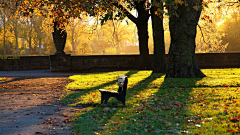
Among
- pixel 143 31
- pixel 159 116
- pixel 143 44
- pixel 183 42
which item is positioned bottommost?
pixel 159 116

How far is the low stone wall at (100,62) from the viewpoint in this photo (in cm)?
2239

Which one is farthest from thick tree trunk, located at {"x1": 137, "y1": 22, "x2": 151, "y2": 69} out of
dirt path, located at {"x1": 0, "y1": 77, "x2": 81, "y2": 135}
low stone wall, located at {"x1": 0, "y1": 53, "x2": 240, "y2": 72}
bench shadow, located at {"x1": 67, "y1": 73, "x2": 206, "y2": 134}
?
dirt path, located at {"x1": 0, "y1": 77, "x2": 81, "y2": 135}

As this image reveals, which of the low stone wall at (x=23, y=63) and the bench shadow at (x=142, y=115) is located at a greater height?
the low stone wall at (x=23, y=63)

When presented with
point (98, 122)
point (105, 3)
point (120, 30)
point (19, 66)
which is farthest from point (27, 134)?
point (120, 30)

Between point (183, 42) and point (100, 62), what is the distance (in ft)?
31.6

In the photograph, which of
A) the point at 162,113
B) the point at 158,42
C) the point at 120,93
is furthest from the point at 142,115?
the point at 158,42

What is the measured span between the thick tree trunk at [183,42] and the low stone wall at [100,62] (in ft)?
27.8

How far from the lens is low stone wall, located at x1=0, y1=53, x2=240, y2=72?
22.4 m

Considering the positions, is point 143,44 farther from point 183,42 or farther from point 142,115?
point 142,115

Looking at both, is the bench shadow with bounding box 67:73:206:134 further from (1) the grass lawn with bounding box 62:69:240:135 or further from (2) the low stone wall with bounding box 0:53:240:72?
(2) the low stone wall with bounding box 0:53:240:72

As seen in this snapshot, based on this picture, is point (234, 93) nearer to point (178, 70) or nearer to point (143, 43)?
point (178, 70)

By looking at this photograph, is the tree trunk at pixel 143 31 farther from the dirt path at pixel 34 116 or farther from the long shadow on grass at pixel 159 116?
the dirt path at pixel 34 116

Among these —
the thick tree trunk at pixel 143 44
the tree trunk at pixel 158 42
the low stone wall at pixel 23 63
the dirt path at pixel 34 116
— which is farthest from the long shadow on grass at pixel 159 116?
the low stone wall at pixel 23 63

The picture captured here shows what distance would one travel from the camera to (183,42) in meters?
14.3
